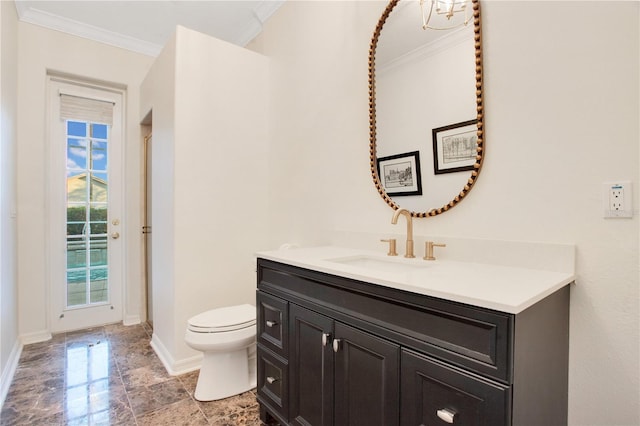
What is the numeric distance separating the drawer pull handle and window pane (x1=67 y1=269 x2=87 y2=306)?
352 centimetres

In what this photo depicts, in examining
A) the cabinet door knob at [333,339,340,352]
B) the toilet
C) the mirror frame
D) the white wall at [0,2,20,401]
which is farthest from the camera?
the white wall at [0,2,20,401]

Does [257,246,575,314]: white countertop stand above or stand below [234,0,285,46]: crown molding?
below

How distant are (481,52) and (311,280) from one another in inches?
47.1

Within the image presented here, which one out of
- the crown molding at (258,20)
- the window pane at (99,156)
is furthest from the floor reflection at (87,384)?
the crown molding at (258,20)

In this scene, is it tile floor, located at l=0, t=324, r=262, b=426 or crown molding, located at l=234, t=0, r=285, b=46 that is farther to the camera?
crown molding, located at l=234, t=0, r=285, b=46

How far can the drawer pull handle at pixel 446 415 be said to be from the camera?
3.04ft

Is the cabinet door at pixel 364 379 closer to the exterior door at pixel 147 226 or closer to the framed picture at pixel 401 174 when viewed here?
the framed picture at pixel 401 174

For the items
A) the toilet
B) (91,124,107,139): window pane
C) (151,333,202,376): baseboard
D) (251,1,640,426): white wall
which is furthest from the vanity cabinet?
(91,124,107,139): window pane

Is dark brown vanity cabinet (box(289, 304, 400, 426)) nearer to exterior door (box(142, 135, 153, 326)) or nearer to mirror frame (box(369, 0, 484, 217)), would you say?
mirror frame (box(369, 0, 484, 217))

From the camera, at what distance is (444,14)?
152 centimetres

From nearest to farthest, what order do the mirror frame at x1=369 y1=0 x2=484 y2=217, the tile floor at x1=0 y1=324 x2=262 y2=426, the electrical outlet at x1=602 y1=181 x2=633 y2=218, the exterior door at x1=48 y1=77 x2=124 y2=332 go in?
the electrical outlet at x1=602 y1=181 x2=633 y2=218
the mirror frame at x1=369 y1=0 x2=484 y2=217
the tile floor at x1=0 y1=324 x2=262 y2=426
the exterior door at x1=48 y1=77 x2=124 y2=332

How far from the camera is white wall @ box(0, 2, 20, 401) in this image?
2.17 m

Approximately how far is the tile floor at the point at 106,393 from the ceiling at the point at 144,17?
2825mm

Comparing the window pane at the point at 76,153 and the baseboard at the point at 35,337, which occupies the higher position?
the window pane at the point at 76,153
